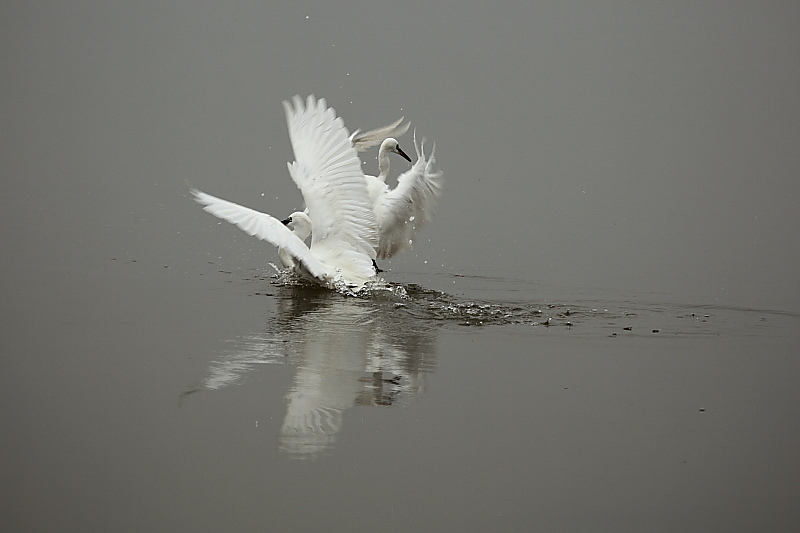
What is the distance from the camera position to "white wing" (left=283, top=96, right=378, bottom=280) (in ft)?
30.7

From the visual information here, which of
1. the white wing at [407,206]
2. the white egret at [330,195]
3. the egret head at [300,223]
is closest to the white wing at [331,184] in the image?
the white egret at [330,195]

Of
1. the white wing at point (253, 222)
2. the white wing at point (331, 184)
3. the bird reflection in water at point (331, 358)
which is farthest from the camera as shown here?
the white wing at point (331, 184)

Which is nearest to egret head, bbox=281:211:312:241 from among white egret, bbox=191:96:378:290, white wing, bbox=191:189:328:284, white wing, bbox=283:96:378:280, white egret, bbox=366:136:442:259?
white egret, bbox=191:96:378:290

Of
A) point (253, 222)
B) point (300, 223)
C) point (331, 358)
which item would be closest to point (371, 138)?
point (300, 223)

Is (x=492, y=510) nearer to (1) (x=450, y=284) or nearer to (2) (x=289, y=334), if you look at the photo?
(2) (x=289, y=334)

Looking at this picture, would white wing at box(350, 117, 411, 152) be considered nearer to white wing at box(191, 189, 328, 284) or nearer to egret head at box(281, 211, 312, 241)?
egret head at box(281, 211, 312, 241)

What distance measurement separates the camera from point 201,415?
515cm

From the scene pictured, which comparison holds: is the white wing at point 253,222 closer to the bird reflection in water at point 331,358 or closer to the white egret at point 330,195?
the bird reflection in water at point 331,358

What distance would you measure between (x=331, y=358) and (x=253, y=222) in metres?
1.87

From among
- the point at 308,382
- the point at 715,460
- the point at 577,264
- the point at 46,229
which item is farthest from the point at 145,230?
the point at 715,460

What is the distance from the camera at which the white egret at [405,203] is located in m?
10.1

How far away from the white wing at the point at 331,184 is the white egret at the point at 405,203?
0.64 metres

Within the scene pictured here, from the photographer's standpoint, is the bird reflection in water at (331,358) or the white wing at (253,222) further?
the white wing at (253,222)

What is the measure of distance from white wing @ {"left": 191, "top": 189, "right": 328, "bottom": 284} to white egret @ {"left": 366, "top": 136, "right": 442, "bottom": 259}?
6.54ft
